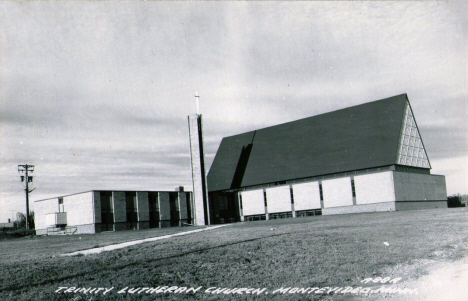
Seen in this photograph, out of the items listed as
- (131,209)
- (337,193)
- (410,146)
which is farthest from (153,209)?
(410,146)

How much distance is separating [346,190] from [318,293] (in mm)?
39383

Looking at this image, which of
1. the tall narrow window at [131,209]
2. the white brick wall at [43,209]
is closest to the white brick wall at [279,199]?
the tall narrow window at [131,209]

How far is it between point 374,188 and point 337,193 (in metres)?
4.22

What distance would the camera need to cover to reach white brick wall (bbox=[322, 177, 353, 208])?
46656 mm

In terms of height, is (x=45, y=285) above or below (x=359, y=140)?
below

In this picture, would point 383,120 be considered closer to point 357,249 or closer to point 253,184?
point 253,184

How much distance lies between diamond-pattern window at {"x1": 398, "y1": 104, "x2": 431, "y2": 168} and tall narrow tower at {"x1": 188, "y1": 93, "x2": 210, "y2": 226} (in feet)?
71.0

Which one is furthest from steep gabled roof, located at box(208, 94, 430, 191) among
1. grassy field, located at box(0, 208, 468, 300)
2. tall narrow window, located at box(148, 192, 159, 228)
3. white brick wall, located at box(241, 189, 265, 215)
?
grassy field, located at box(0, 208, 468, 300)

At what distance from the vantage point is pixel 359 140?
4812 cm

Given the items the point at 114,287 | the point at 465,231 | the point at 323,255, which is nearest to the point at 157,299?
the point at 114,287
